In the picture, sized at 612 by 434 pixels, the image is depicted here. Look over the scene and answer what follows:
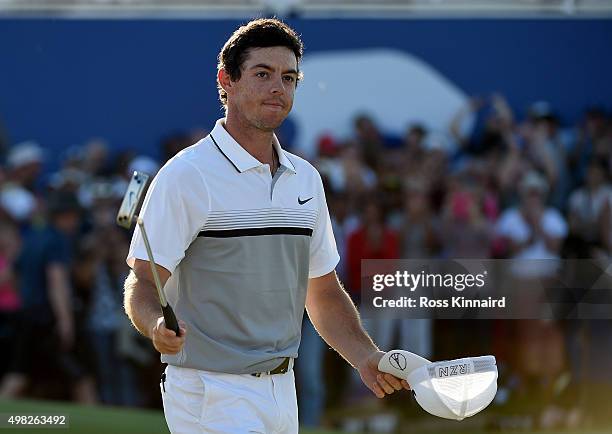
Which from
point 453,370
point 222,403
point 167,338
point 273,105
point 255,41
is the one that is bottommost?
point 222,403

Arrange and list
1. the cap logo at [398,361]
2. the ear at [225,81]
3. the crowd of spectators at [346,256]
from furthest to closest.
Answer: the crowd of spectators at [346,256] < the ear at [225,81] < the cap logo at [398,361]

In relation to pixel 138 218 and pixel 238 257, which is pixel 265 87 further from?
pixel 138 218

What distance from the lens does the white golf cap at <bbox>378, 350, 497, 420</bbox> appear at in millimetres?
3793

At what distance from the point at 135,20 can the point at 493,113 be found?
2852 millimetres

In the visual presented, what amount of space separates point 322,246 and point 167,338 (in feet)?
3.42

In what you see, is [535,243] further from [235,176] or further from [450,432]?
[235,176]

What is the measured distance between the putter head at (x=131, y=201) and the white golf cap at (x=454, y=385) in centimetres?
101

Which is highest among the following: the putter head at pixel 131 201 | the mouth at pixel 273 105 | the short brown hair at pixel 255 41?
the short brown hair at pixel 255 41

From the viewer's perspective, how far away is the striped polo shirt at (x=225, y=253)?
12.6 feet

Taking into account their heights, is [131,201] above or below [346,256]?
above

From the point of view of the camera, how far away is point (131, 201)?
3.53 meters

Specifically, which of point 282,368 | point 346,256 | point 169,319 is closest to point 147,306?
point 169,319

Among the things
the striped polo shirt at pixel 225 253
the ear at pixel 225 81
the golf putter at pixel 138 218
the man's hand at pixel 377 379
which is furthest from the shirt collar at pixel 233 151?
the man's hand at pixel 377 379

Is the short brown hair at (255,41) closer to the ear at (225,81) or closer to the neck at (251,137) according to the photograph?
the ear at (225,81)
